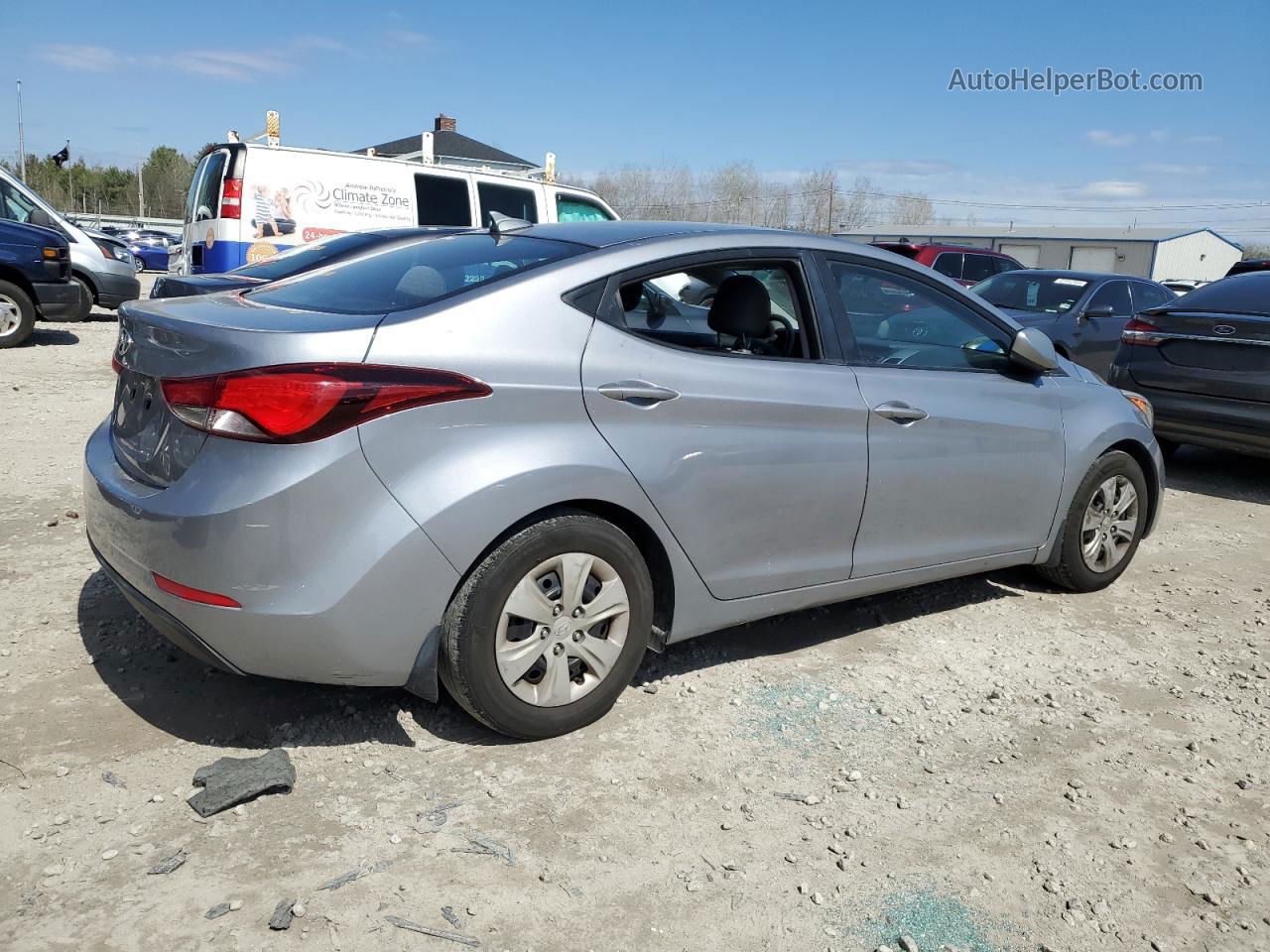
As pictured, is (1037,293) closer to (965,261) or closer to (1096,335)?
(1096,335)

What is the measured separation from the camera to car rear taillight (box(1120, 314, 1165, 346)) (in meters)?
7.95

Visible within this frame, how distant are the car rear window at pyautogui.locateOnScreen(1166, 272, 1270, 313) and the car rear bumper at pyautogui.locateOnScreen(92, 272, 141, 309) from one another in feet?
42.8

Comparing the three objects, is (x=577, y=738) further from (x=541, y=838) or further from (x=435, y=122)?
(x=435, y=122)

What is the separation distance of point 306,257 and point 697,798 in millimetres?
6133

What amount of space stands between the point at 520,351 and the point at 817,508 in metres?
1.30

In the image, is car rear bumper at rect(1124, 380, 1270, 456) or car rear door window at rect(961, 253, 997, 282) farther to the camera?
car rear door window at rect(961, 253, 997, 282)

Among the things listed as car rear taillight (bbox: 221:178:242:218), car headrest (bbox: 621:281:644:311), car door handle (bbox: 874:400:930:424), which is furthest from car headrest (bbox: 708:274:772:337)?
car rear taillight (bbox: 221:178:242:218)

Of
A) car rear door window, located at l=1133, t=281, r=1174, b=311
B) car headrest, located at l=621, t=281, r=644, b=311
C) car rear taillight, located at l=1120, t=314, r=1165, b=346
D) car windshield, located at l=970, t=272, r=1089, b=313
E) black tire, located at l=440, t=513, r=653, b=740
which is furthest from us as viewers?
car rear door window, located at l=1133, t=281, r=1174, b=311

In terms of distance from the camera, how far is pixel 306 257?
799cm

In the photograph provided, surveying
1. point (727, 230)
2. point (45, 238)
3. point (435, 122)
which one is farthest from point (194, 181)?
point (435, 122)

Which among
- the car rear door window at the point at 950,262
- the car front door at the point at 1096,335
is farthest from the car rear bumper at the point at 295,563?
the car rear door window at the point at 950,262

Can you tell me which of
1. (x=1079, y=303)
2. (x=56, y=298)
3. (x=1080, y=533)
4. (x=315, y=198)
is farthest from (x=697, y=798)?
(x=56, y=298)

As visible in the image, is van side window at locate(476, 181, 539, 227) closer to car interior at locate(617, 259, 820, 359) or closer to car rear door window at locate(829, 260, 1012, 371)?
car rear door window at locate(829, 260, 1012, 371)

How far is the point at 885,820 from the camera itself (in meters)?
3.06
